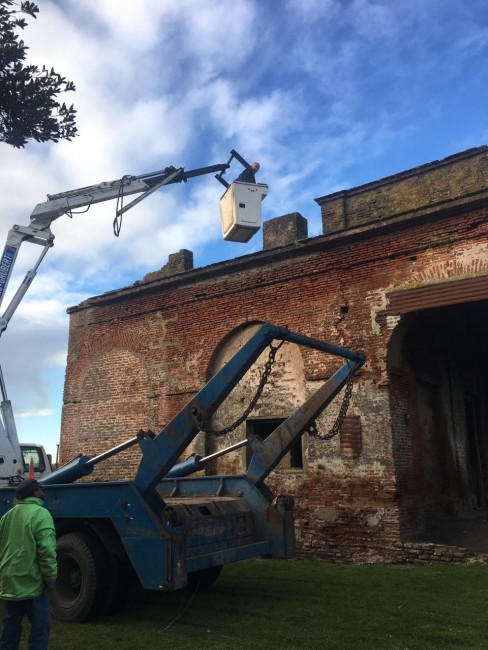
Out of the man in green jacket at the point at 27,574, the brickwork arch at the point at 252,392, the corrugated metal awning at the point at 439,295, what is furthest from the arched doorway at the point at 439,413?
the man in green jacket at the point at 27,574

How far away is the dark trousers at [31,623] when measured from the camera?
396cm

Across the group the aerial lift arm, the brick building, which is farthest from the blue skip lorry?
the aerial lift arm

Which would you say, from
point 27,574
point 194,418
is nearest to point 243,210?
point 194,418

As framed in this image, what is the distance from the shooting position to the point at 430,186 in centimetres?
1581

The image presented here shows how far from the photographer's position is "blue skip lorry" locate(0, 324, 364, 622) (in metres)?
5.45

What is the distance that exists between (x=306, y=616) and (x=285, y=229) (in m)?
10.1

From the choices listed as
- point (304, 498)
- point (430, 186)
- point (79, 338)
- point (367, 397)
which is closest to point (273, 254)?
point (367, 397)

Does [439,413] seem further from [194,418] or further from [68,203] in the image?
[68,203]

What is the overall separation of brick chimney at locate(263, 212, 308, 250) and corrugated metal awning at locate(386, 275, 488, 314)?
15.9 feet

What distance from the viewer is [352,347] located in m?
10.1

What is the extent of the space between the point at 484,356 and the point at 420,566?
278 inches

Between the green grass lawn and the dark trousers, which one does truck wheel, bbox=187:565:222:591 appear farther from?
the dark trousers

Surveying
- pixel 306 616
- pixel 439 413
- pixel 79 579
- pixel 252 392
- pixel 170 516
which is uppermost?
pixel 252 392

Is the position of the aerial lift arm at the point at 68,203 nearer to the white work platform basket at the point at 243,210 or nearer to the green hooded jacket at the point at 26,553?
the white work platform basket at the point at 243,210
